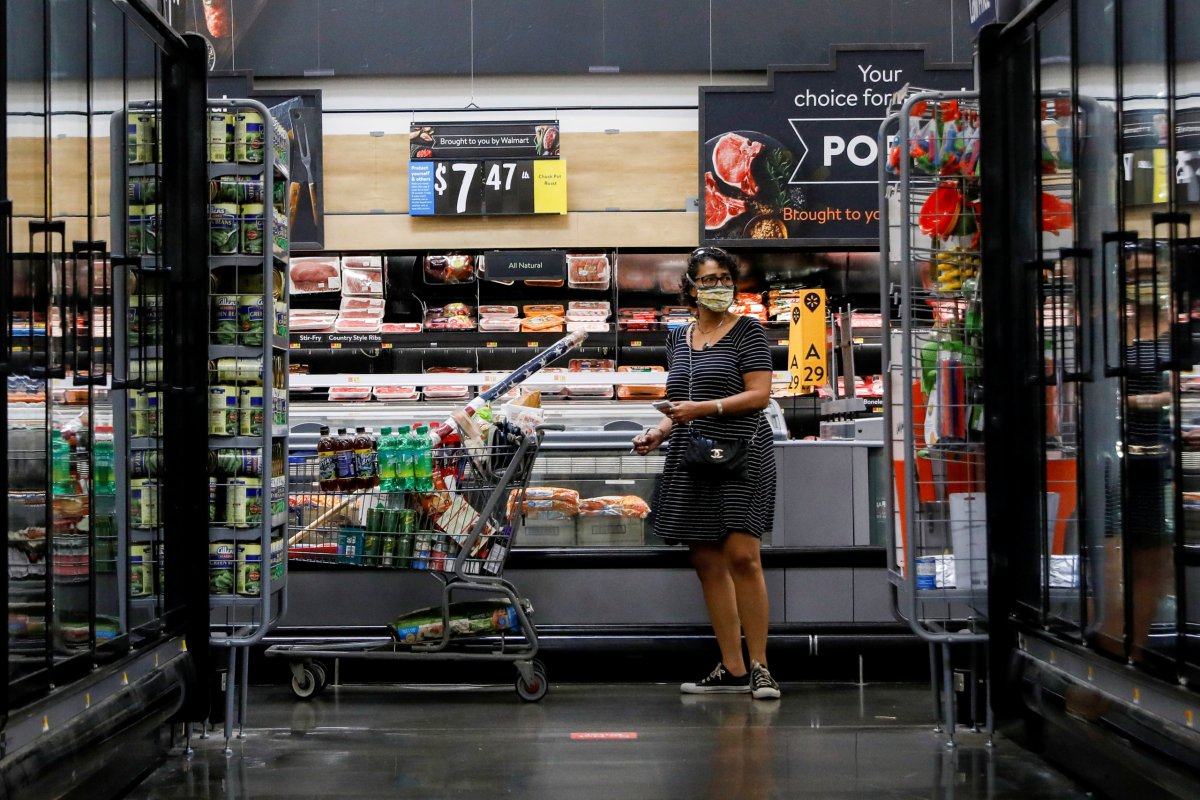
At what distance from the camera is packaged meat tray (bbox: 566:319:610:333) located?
9.40m

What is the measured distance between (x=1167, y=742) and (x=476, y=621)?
278 centimetres

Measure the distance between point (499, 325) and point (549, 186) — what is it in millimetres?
996

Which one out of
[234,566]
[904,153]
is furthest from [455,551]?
[904,153]

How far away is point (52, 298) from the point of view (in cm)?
284

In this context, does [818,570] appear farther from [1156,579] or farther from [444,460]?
[1156,579]

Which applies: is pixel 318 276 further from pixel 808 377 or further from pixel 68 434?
pixel 68 434

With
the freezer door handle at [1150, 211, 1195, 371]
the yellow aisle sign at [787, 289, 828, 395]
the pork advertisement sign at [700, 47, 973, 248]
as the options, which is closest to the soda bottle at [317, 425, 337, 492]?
the yellow aisle sign at [787, 289, 828, 395]

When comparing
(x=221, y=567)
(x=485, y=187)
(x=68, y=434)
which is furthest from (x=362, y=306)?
(x=68, y=434)

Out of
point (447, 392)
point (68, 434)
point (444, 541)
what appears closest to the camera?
point (68, 434)

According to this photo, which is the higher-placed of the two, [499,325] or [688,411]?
[499,325]

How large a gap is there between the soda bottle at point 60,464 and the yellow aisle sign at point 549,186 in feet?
21.5

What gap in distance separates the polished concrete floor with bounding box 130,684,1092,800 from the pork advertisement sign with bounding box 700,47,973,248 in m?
4.71

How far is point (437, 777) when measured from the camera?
370 centimetres

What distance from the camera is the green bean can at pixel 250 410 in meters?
4.07
